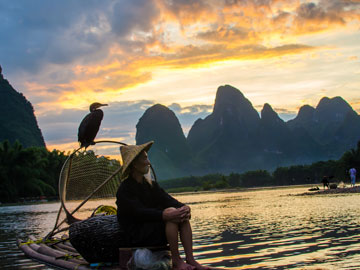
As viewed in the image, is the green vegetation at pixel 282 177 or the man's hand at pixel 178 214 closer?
the man's hand at pixel 178 214

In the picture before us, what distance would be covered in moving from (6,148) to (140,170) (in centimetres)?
4443

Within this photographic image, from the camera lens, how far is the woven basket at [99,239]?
4.54 metres

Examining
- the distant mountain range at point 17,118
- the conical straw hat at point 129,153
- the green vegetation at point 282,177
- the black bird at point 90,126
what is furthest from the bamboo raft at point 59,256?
the distant mountain range at point 17,118

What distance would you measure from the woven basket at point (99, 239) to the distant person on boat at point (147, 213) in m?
0.44

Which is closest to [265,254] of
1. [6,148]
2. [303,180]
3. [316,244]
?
[316,244]

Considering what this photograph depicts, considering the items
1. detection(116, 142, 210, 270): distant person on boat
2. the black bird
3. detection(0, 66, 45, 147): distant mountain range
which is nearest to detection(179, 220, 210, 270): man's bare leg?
detection(116, 142, 210, 270): distant person on boat

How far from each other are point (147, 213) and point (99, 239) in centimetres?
100

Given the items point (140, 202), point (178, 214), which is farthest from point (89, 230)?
point (178, 214)

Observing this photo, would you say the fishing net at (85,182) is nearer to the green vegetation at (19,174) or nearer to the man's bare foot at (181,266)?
the man's bare foot at (181,266)

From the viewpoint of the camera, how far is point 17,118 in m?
105

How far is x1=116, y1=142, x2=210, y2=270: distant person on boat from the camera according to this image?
3.76 meters

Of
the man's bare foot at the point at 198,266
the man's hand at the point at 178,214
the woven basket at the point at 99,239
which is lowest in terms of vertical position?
the man's bare foot at the point at 198,266

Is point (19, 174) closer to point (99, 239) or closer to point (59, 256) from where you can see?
point (59, 256)

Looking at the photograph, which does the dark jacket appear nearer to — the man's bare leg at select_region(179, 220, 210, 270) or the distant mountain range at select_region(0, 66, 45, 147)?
the man's bare leg at select_region(179, 220, 210, 270)
